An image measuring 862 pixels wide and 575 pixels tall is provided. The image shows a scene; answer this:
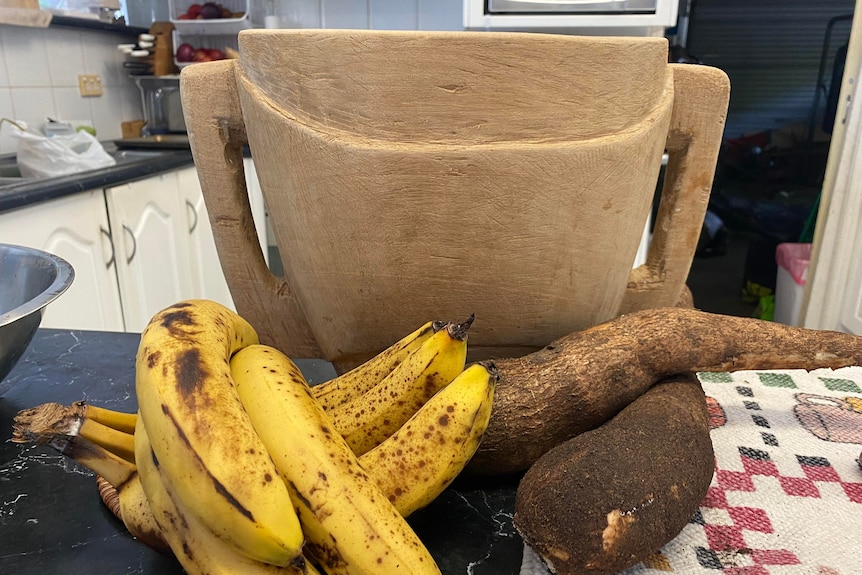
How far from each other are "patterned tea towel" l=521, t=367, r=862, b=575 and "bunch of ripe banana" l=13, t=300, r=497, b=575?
0.11m

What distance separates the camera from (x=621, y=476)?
1.28 feet

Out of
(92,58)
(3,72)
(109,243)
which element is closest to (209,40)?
(92,58)

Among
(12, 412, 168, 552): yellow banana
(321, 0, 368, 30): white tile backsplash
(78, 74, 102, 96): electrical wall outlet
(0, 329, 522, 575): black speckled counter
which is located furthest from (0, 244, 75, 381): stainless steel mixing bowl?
(321, 0, 368, 30): white tile backsplash

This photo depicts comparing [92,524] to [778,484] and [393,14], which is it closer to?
[778,484]

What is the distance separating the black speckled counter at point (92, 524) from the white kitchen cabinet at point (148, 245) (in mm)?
1010

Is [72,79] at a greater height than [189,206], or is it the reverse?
[72,79]

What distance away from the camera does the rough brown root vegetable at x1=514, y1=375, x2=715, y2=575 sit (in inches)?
14.5

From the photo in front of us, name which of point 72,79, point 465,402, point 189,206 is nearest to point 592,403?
point 465,402

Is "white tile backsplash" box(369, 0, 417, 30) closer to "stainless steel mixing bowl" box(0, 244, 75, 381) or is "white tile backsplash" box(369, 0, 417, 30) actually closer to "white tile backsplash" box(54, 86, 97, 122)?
"white tile backsplash" box(54, 86, 97, 122)

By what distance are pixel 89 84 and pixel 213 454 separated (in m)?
2.17

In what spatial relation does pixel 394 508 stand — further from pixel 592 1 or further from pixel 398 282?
pixel 592 1

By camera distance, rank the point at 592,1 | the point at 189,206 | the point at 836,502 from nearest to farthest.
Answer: the point at 836,502
the point at 592,1
the point at 189,206

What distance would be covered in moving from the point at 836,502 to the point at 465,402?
33 cm

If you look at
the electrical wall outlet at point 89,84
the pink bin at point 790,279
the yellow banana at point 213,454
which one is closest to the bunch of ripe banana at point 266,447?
the yellow banana at point 213,454
